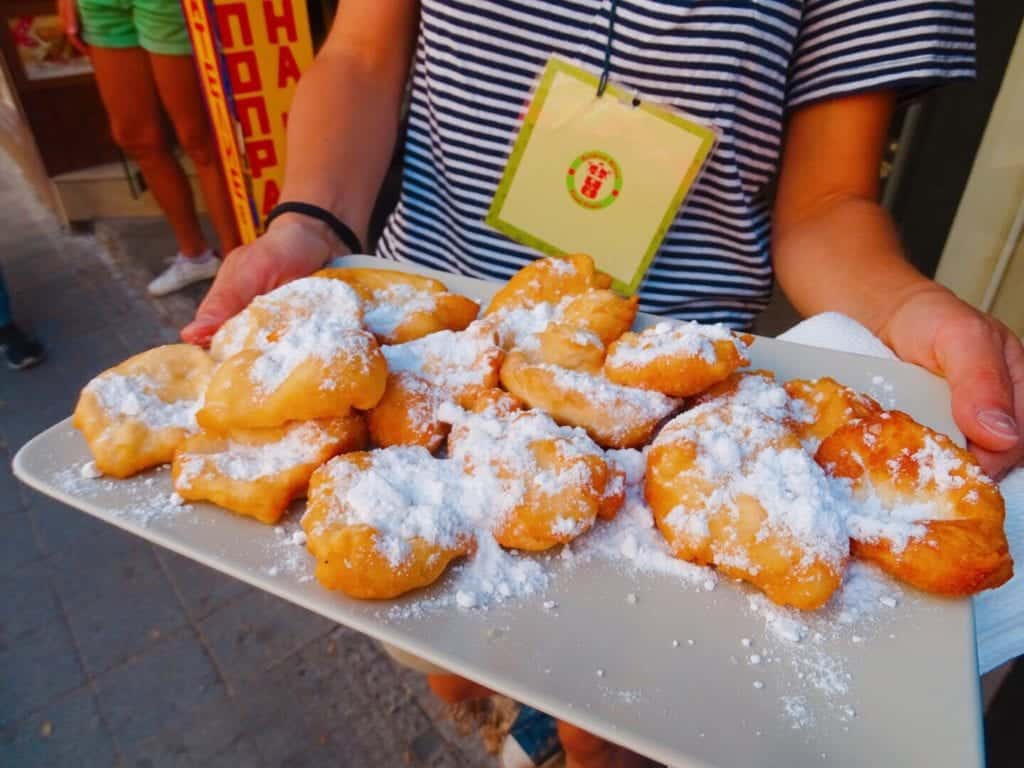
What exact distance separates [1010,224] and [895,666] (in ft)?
5.18

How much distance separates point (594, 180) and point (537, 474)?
0.76m

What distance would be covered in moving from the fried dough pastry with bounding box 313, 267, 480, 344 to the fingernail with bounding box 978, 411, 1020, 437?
2.42 feet

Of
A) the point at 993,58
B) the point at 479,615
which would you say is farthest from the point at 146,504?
the point at 993,58

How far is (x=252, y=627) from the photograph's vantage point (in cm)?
225

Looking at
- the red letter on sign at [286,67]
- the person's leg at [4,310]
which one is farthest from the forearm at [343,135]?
the person's leg at [4,310]

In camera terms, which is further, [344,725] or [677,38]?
[344,725]

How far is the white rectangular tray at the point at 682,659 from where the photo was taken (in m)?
0.73

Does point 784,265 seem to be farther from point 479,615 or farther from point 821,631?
point 479,615

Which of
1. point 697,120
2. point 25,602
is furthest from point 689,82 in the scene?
point 25,602

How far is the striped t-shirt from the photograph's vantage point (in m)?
1.39

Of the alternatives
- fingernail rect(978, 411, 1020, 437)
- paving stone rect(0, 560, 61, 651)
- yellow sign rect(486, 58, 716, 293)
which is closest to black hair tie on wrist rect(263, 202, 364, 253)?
yellow sign rect(486, 58, 716, 293)

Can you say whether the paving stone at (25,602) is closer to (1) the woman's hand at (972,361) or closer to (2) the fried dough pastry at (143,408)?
(2) the fried dough pastry at (143,408)

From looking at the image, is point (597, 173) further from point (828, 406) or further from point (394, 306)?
point (828, 406)

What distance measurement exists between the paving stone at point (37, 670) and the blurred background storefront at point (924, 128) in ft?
4.83
